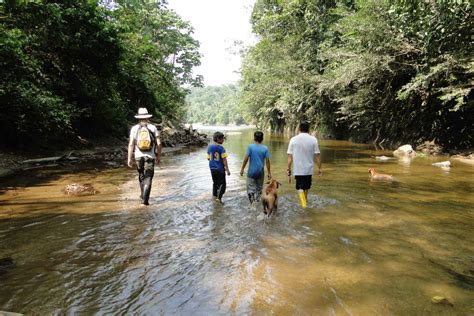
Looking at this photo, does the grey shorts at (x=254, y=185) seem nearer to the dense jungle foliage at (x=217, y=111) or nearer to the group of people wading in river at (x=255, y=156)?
the group of people wading in river at (x=255, y=156)

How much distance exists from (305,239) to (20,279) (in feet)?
12.8

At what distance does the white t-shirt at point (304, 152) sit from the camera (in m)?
7.33

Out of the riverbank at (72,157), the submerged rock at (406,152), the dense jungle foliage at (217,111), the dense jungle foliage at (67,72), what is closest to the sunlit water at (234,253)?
the riverbank at (72,157)

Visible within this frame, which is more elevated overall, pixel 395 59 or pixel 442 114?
pixel 395 59

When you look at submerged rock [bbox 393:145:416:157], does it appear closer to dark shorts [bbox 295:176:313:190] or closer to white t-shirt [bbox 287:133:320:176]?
dark shorts [bbox 295:176:313:190]

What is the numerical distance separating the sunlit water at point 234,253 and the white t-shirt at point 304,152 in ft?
2.99

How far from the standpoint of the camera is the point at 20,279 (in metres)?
4.03

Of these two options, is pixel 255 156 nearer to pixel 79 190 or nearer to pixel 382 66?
pixel 79 190

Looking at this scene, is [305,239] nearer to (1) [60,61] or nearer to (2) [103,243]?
(2) [103,243]

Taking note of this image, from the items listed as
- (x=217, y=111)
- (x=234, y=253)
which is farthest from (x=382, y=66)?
(x=217, y=111)

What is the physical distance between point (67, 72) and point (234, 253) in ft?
48.4

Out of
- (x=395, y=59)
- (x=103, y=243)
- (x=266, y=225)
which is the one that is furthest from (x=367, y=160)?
(x=103, y=243)

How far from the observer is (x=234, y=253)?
5.07 meters

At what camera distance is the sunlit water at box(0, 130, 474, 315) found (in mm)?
3666
